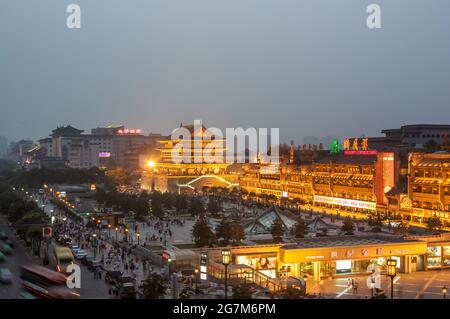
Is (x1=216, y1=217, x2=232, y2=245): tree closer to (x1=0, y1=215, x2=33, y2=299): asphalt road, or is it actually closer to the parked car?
the parked car

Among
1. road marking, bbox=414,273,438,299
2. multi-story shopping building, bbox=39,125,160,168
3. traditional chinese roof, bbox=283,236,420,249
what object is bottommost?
road marking, bbox=414,273,438,299

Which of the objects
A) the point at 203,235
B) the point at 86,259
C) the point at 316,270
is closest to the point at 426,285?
the point at 316,270

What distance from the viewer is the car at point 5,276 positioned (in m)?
17.0

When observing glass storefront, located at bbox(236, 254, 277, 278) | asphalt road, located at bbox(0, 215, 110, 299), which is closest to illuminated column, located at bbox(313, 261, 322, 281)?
glass storefront, located at bbox(236, 254, 277, 278)

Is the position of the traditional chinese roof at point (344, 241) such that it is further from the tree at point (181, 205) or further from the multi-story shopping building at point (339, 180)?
the tree at point (181, 205)

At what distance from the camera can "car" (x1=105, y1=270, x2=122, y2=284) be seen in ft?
64.6

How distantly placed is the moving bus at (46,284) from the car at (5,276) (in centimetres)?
153

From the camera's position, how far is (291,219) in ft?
98.1

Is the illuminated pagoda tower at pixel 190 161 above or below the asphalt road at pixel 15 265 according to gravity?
above

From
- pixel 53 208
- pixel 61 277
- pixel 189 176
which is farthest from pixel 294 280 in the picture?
pixel 189 176

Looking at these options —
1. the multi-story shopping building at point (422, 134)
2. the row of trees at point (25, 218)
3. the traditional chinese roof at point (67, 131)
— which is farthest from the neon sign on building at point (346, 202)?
the traditional chinese roof at point (67, 131)

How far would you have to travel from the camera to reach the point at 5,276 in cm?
1742

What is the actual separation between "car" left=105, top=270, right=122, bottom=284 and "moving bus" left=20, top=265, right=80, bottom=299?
3.94 meters
